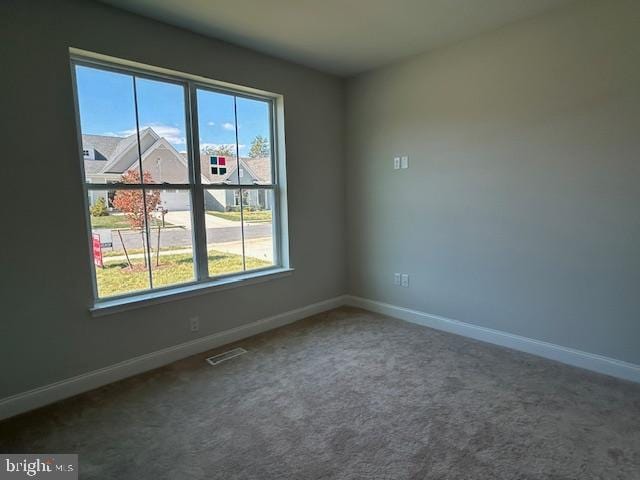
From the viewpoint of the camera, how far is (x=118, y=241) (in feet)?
8.75

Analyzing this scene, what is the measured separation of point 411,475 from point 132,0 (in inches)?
129

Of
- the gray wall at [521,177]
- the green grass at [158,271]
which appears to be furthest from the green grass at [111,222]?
the gray wall at [521,177]

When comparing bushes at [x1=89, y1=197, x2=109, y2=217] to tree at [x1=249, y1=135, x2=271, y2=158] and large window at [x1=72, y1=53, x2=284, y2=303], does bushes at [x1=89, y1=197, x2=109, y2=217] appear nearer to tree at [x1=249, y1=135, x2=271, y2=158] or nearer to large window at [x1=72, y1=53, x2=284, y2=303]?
large window at [x1=72, y1=53, x2=284, y2=303]

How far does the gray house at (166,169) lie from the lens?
2541mm

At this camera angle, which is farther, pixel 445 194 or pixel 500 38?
pixel 445 194

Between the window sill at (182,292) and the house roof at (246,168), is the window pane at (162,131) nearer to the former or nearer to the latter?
the house roof at (246,168)

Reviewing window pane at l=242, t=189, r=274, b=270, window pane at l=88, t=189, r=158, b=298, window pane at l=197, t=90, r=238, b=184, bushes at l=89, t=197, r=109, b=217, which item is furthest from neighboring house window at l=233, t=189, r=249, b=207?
bushes at l=89, t=197, r=109, b=217

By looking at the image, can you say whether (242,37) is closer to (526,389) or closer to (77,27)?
(77,27)

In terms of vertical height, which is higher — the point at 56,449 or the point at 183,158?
the point at 183,158

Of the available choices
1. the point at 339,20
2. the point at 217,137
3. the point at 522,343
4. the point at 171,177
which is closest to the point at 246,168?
the point at 217,137

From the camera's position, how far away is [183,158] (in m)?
2.97

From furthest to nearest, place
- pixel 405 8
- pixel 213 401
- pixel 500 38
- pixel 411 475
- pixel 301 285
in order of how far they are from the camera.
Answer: pixel 301 285
pixel 500 38
pixel 405 8
pixel 213 401
pixel 411 475

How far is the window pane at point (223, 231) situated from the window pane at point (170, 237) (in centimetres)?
18

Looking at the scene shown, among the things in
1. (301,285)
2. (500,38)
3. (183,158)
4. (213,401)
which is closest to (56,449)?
(213,401)
